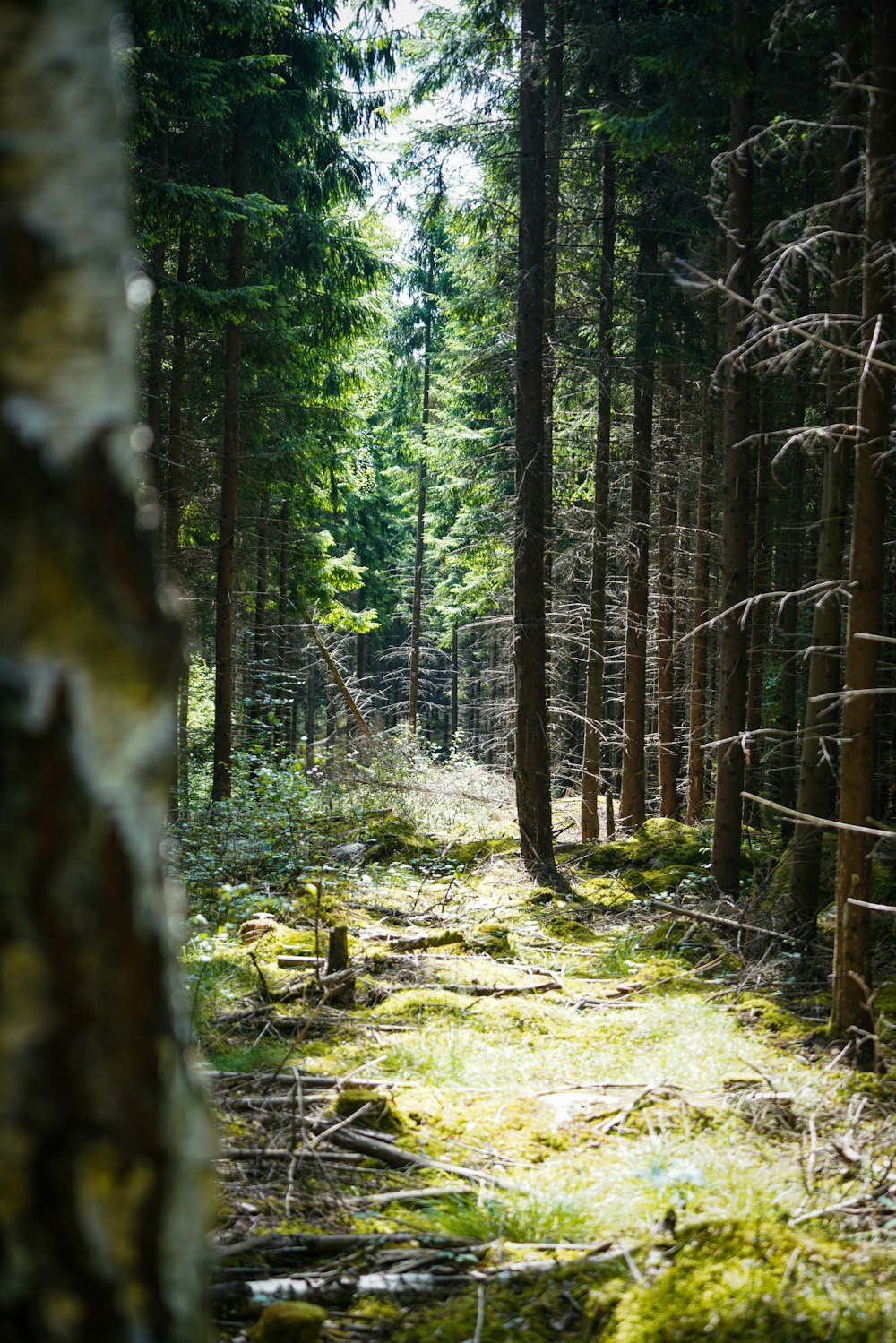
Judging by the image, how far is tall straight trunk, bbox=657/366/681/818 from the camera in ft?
44.7

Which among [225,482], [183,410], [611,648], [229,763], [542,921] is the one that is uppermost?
[183,410]

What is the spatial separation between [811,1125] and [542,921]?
14.7ft

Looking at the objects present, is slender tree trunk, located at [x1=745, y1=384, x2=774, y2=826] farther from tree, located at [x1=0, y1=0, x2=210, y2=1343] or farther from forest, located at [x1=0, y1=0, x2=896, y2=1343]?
tree, located at [x1=0, y1=0, x2=210, y2=1343]

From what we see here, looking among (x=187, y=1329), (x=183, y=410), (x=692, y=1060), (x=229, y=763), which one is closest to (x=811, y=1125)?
(x=692, y=1060)

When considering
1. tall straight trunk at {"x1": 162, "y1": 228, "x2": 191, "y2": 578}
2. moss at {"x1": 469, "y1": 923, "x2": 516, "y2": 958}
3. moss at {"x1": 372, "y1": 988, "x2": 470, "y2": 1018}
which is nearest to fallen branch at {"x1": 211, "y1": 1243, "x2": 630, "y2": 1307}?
moss at {"x1": 372, "y1": 988, "x2": 470, "y2": 1018}

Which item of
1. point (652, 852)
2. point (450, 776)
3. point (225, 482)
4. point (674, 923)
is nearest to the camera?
point (674, 923)

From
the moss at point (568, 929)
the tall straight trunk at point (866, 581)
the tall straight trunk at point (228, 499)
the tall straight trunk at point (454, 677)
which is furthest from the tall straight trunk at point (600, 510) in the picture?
the tall straight trunk at point (454, 677)

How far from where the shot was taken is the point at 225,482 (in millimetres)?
12891

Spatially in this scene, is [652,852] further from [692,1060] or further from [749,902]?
[692,1060]

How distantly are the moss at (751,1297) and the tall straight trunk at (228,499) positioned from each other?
1113 cm

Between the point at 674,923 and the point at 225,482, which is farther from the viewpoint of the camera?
the point at 225,482

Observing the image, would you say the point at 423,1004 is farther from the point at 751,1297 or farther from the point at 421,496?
the point at 421,496

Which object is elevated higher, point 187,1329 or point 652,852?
point 187,1329

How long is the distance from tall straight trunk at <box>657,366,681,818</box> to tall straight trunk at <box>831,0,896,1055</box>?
8.17m
